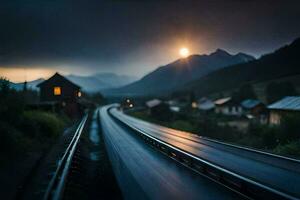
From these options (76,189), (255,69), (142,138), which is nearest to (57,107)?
(142,138)

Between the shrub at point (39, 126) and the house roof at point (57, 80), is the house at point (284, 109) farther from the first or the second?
the house roof at point (57, 80)

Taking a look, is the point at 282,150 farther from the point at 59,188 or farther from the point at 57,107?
the point at 57,107

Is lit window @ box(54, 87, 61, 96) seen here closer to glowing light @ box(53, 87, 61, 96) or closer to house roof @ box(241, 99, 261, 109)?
glowing light @ box(53, 87, 61, 96)

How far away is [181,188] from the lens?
11.8 m

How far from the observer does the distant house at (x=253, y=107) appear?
85.7m

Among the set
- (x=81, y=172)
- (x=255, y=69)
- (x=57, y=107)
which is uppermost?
(x=255, y=69)

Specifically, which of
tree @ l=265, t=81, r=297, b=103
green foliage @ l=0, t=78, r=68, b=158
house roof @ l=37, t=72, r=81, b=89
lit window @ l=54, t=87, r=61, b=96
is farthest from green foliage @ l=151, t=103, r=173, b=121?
green foliage @ l=0, t=78, r=68, b=158

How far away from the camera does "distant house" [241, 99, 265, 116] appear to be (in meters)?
85.7

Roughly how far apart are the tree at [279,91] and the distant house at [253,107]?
18.7 ft

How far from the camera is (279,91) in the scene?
9900cm

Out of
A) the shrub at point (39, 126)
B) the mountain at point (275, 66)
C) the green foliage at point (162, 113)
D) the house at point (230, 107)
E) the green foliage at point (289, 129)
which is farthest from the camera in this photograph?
the mountain at point (275, 66)

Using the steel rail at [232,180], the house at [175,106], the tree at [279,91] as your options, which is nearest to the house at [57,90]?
the house at [175,106]

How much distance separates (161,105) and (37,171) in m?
66.6

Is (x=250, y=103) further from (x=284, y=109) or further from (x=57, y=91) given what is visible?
(x=284, y=109)
